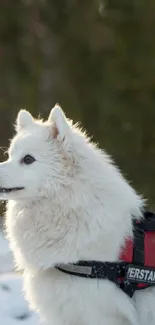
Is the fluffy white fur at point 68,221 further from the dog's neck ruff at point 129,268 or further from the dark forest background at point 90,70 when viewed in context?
the dark forest background at point 90,70

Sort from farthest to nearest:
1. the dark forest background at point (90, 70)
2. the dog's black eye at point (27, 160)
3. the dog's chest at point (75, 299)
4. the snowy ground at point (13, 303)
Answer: the dark forest background at point (90, 70) → the snowy ground at point (13, 303) → the dog's black eye at point (27, 160) → the dog's chest at point (75, 299)

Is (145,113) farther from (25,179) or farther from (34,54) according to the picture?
(25,179)

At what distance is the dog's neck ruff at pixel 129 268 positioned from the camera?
11.5 ft

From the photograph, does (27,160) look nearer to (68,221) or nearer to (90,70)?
(68,221)

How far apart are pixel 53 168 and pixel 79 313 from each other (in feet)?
2.85

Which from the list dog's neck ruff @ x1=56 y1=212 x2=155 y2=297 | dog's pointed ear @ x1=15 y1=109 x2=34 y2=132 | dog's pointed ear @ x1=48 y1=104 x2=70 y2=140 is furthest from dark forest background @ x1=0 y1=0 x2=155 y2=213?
dog's neck ruff @ x1=56 y1=212 x2=155 y2=297

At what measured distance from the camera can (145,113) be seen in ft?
26.4

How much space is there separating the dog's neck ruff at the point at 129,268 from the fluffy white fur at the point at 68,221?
1.4 inches

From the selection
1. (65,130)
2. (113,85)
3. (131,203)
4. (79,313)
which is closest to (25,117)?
(65,130)

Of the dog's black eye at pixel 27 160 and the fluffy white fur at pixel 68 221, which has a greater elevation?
the dog's black eye at pixel 27 160

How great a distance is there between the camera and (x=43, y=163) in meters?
Answer: 3.61

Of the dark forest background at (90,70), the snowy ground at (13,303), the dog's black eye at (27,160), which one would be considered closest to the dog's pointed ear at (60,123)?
the dog's black eye at (27,160)

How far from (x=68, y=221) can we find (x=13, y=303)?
A: 1.38m

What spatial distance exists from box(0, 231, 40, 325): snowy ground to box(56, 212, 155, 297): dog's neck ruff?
1.01 m
